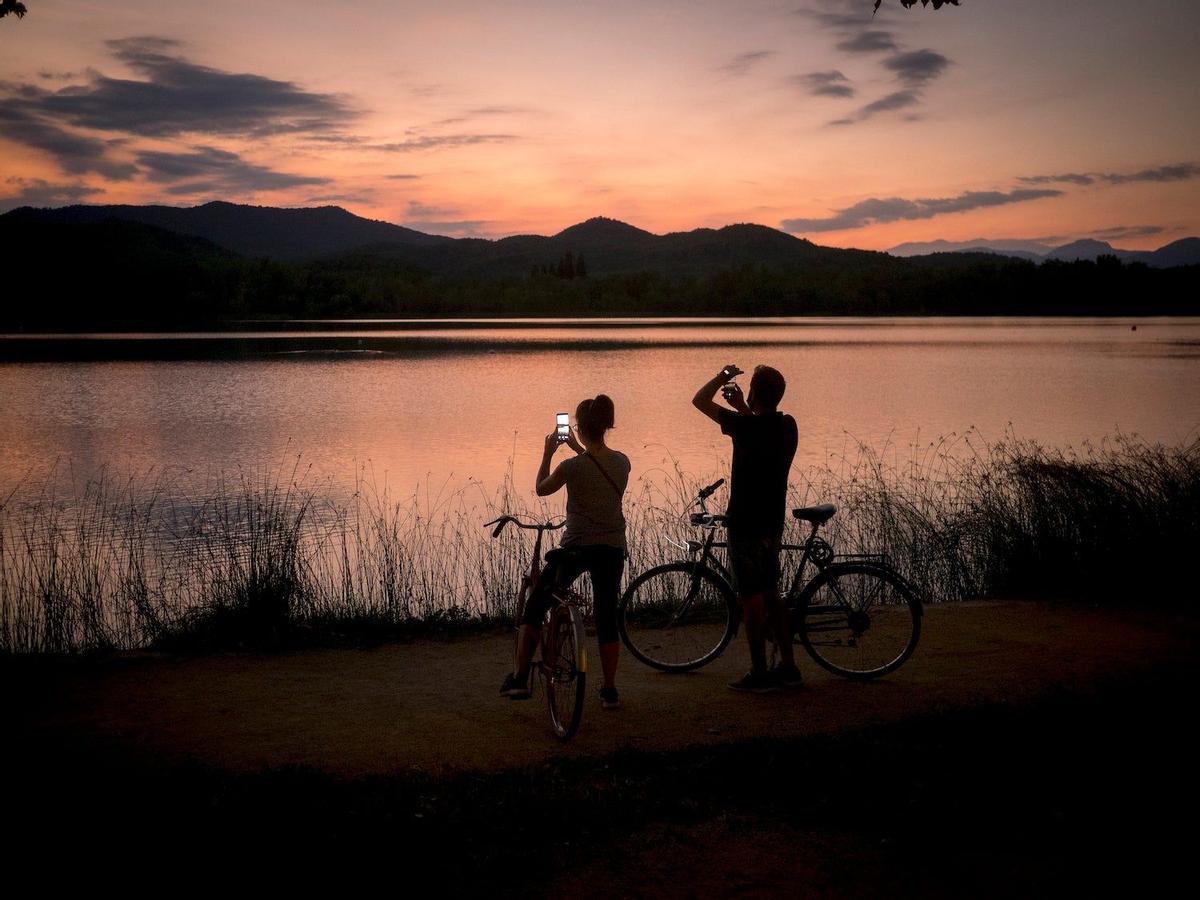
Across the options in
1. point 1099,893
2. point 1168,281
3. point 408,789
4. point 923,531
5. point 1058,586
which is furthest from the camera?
point 1168,281

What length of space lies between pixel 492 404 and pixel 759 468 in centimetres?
3408

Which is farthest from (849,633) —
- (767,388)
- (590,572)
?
(590,572)

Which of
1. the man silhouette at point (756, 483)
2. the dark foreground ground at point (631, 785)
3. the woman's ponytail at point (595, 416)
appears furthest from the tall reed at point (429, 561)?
the woman's ponytail at point (595, 416)

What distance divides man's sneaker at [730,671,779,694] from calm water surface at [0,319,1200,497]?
14732mm

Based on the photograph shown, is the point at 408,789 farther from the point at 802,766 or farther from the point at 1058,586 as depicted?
the point at 1058,586

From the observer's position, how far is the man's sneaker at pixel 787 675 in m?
6.99

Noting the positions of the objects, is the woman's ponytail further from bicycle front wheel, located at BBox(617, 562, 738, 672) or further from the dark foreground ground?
the dark foreground ground

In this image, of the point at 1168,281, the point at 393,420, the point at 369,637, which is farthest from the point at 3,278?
the point at 1168,281

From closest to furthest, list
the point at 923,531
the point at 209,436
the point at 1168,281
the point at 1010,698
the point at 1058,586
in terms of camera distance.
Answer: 1. the point at 1010,698
2. the point at 1058,586
3. the point at 923,531
4. the point at 209,436
5. the point at 1168,281

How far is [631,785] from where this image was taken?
17.0 ft

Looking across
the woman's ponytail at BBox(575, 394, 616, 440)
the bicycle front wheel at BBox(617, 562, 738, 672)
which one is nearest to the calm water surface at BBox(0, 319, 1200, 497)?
the bicycle front wheel at BBox(617, 562, 738, 672)

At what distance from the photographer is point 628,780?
5.26 m

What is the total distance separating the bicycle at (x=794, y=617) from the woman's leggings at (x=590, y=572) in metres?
A: 0.95

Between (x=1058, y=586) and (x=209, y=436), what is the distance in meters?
25.1
